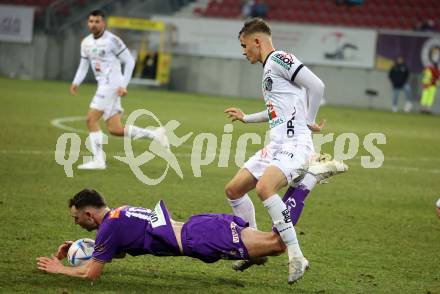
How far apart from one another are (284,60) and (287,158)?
83 cm

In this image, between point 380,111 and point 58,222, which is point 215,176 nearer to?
point 58,222

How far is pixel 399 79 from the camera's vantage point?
33.6m

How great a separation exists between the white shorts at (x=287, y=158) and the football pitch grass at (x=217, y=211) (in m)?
0.90

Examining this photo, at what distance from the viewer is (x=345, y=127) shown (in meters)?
23.9

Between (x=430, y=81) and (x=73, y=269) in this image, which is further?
(x=430, y=81)

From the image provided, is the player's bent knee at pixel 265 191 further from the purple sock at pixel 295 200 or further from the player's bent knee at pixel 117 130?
the player's bent knee at pixel 117 130

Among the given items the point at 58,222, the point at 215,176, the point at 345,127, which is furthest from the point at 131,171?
the point at 345,127

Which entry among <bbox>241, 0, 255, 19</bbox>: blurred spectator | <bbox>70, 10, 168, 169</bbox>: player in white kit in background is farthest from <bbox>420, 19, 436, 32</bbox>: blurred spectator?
<bbox>70, 10, 168, 169</bbox>: player in white kit in background

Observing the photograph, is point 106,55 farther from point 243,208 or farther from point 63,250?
point 63,250

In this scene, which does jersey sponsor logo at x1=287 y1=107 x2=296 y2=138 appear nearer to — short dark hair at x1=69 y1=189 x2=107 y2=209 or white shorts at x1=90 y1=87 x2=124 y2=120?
short dark hair at x1=69 y1=189 x2=107 y2=209

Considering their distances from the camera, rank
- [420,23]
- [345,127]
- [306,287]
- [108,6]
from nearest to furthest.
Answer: [306,287] < [345,127] < [420,23] < [108,6]

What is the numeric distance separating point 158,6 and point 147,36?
6.91ft

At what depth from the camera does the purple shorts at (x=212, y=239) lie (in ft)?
22.0

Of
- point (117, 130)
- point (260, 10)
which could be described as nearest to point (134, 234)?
point (117, 130)
